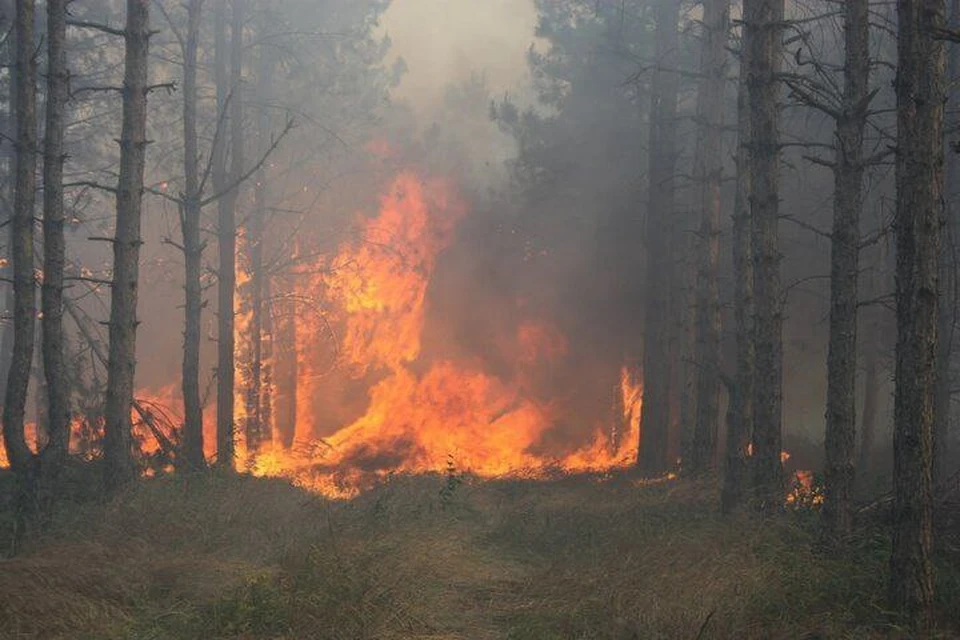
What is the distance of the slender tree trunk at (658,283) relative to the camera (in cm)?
1722

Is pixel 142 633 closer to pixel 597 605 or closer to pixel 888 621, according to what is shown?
pixel 597 605

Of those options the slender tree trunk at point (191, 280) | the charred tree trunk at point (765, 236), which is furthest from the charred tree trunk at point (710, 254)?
the slender tree trunk at point (191, 280)

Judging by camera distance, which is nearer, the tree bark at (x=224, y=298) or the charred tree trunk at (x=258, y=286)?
the tree bark at (x=224, y=298)

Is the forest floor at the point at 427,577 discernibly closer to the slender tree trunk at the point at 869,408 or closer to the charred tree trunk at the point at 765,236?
the charred tree trunk at the point at 765,236

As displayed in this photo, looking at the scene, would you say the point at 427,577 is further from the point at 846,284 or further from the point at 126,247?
the point at 126,247

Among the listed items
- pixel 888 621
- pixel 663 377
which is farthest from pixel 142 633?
pixel 663 377

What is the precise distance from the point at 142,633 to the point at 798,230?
2009 cm

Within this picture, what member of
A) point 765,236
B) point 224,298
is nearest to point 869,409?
point 765,236

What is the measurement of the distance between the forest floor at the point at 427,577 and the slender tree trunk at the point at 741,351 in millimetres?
686

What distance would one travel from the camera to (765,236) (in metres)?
10.2

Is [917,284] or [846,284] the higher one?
[846,284]

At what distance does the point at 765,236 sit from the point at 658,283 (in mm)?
7195

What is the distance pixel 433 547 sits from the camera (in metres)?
9.22

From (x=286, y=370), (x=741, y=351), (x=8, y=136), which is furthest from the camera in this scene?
(x=286, y=370)
